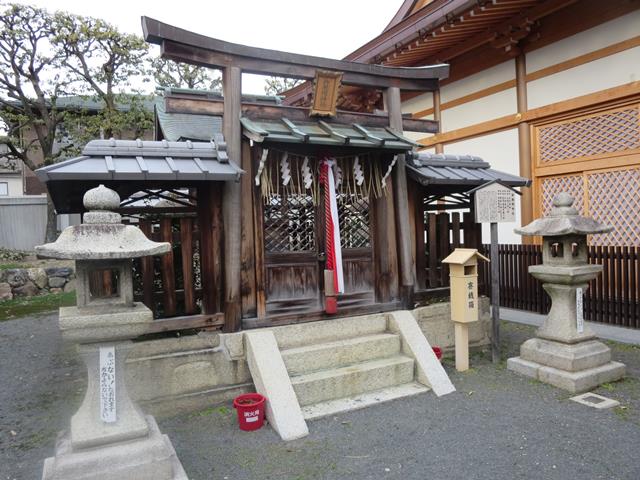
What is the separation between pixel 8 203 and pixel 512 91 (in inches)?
782

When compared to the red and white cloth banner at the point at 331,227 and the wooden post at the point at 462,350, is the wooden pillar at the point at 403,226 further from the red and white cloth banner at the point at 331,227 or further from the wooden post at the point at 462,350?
the red and white cloth banner at the point at 331,227

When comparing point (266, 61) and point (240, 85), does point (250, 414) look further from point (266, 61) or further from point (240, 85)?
point (266, 61)

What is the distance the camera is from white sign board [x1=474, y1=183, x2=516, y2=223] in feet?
21.5

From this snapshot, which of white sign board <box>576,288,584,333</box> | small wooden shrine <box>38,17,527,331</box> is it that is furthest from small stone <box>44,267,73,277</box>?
white sign board <box>576,288,584,333</box>

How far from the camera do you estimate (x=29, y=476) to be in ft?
12.7

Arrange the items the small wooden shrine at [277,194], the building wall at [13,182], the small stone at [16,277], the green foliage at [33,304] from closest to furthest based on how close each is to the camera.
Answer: the small wooden shrine at [277,194] → the green foliage at [33,304] → the small stone at [16,277] → the building wall at [13,182]

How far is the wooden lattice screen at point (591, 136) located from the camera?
8.23 metres

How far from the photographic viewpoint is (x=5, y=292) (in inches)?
525

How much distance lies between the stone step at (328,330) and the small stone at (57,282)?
11.8 metres

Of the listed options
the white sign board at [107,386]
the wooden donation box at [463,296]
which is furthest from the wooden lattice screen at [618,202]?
the white sign board at [107,386]

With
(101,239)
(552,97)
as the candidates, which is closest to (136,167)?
(101,239)

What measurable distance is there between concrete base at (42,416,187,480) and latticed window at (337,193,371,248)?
151 inches

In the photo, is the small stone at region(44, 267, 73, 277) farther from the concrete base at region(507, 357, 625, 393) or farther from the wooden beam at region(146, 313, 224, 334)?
the concrete base at region(507, 357, 625, 393)

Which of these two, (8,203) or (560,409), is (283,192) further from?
(8,203)
